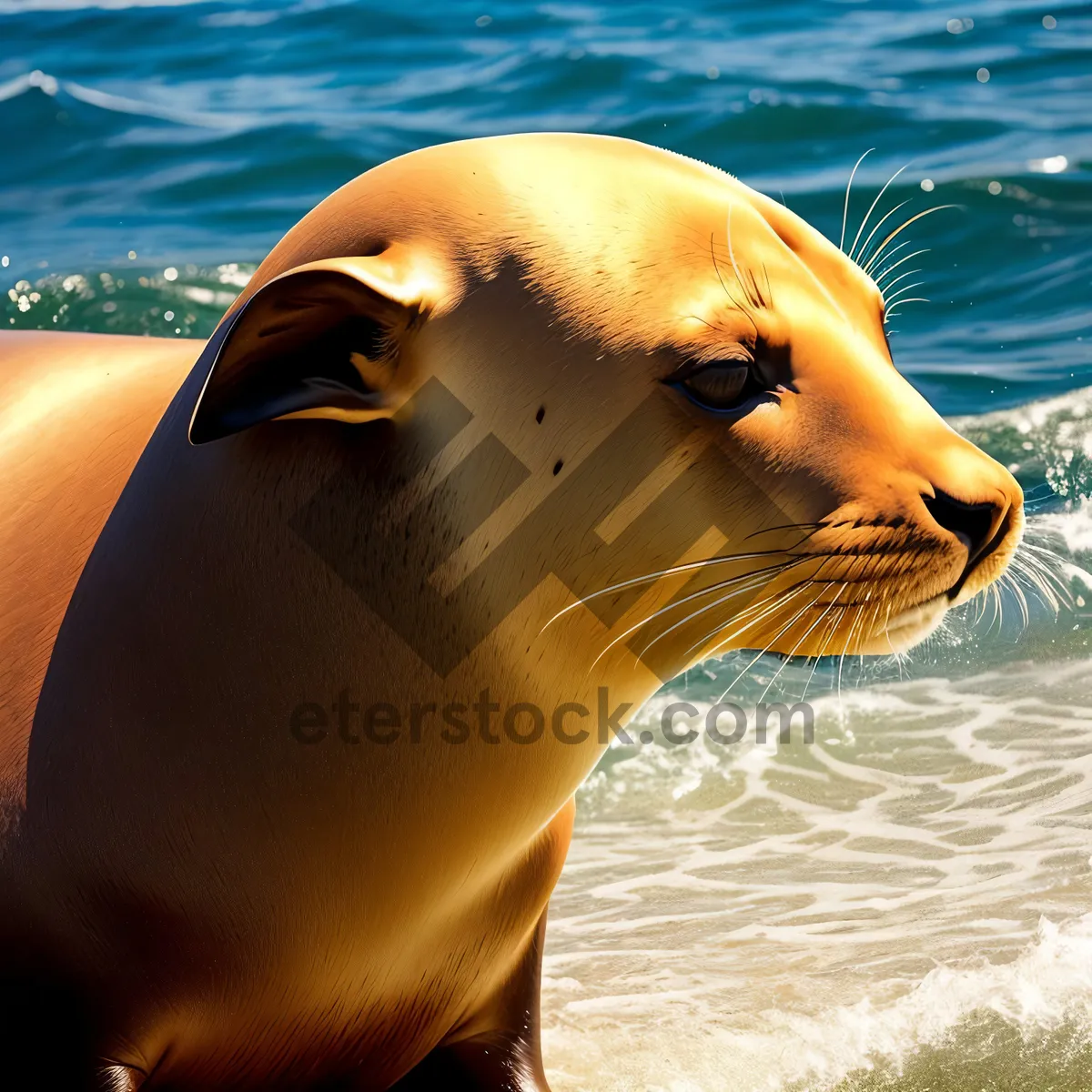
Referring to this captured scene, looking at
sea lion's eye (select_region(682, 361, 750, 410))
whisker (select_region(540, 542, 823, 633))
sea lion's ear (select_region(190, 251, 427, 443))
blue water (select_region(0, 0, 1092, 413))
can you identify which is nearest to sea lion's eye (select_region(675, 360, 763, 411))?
sea lion's eye (select_region(682, 361, 750, 410))

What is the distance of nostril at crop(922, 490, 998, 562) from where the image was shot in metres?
2.25

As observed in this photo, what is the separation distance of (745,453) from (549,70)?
11054 millimetres

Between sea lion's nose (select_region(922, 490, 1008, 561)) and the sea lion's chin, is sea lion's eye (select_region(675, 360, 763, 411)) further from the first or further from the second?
the sea lion's chin

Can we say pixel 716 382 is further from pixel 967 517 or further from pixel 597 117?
pixel 597 117

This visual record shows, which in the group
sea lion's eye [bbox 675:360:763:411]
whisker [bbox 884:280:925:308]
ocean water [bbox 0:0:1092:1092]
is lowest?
ocean water [bbox 0:0:1092:1092]

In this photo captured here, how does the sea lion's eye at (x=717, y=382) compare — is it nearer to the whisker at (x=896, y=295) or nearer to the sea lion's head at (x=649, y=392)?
the sea lion's head at (x=649, y=392)

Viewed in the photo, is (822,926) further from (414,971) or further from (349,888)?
(349,888)

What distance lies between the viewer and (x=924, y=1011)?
11.1 feet

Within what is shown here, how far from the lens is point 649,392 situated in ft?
7.20

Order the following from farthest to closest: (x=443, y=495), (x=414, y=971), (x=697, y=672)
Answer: (x=697, y=672) → (x=414, y=971) → (x=443, y=495)

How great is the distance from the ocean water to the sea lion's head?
0.54 m

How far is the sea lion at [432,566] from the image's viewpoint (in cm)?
220

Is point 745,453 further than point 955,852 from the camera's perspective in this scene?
No

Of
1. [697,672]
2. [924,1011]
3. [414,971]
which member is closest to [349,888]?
[414,971]
